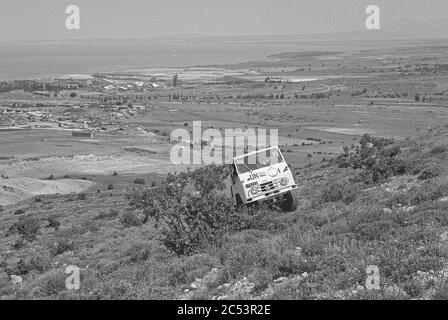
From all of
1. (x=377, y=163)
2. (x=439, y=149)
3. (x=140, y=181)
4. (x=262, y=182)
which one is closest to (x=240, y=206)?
(x=262, y=182)

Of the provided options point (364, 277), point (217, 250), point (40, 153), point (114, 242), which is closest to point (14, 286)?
point (217, 250)

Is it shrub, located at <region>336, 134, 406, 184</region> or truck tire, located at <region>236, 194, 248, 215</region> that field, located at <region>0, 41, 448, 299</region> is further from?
truck tire, located at <region>236, 194, 248, 215</region>

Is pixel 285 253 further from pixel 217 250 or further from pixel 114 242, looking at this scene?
pixel 114 242

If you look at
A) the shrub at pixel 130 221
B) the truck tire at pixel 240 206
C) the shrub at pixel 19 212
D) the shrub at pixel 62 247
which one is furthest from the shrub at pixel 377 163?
the shrub at pixel 19 212

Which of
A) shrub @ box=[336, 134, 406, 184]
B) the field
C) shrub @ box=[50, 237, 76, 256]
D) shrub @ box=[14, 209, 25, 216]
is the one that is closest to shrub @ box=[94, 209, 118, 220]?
the field

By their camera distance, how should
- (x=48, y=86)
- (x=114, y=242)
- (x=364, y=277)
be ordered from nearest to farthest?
(x=364, y=277), (x=114, y=242), (x=48, y=86)

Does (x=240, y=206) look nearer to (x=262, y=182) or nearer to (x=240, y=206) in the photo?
(x=240, y=206)
